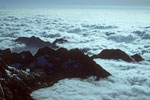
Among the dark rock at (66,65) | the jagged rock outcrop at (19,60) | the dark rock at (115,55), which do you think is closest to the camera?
the dark rock at (66,65)

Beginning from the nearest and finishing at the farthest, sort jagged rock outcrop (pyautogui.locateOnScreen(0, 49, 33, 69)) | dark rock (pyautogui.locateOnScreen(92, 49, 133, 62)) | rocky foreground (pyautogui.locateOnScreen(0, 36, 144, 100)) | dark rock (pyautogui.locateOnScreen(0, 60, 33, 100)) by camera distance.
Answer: dark rock (pyautogui.locateOnScreen(0, 60, 33, 100)) → rocky foreground (pyautogui.locateOnScreen(0, 36, 144, 100)) → jagged rock outcrop (pyautogui.locateOnScreen(0, 49, 33, 69)) → dark rock (pyautogui.locateOnScreen(92, 49, 133, 62))

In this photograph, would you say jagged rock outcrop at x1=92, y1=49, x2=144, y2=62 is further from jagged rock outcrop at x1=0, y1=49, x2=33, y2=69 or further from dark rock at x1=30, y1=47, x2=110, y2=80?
jagged rock outcrop at x1=0, y1=49, x2=33, y2=69

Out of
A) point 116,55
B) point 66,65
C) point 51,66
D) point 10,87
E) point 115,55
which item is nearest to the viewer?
point 10,87

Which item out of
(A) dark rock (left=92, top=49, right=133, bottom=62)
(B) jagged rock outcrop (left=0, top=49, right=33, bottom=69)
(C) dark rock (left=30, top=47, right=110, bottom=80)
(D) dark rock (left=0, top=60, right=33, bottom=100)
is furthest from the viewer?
(A) dark rock (left=92, top=49, right=133, bottom=62)

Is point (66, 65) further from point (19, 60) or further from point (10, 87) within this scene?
point (10, 87)

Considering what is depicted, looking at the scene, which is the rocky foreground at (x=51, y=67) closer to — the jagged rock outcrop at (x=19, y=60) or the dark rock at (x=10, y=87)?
the jagged rock outcrop at (x=19, y=60)

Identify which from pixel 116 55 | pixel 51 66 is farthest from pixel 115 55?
pixel 51 66

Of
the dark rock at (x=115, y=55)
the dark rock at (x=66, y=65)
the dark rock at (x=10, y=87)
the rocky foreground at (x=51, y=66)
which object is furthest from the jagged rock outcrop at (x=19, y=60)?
the dark rock at (x=115, y=55)

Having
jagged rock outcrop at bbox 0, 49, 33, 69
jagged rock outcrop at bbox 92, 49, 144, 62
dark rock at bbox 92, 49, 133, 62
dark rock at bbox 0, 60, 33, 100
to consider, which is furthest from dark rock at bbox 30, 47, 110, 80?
jagged rock outcrop at bbox 92, 49, 144, 62

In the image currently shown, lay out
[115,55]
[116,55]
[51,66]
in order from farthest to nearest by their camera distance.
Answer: [116,55] < [115,55] < [51,66]

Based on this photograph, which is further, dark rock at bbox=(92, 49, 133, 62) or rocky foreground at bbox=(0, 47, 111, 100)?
dark rock at bbox=(92, 49, 133, 62)

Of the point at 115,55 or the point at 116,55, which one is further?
the point at 116,55

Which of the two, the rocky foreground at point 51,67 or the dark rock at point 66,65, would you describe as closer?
the rocky foreground at point 51,67

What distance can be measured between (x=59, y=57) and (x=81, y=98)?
46858 millimetres
